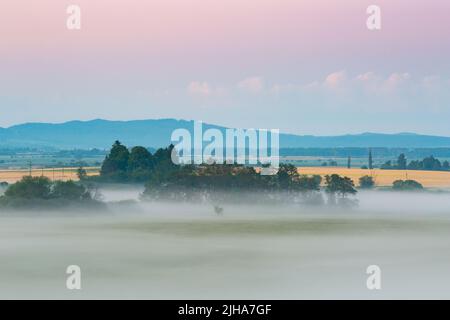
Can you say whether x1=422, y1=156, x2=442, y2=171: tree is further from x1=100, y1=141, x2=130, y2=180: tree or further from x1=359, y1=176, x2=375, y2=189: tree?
x1=100, y1=141, x2=130, y2=180: tree

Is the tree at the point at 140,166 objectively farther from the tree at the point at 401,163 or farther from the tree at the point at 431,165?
the tree at the point at 431,165

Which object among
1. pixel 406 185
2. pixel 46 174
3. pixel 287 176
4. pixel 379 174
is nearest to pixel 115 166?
pixel 46 174

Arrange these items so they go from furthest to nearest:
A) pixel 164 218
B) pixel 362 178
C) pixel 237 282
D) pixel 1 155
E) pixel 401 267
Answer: pixel 1 155
pixel 362 178
pixel 164 218
pixel 401 267
pixel 237 282

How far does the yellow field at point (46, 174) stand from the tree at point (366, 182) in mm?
17501

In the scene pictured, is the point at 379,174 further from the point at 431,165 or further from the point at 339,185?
the point at 339,185

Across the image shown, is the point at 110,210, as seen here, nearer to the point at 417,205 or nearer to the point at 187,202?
the point at 187,202

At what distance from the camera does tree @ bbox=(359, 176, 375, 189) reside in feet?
230

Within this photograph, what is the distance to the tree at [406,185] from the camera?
70.3 metres

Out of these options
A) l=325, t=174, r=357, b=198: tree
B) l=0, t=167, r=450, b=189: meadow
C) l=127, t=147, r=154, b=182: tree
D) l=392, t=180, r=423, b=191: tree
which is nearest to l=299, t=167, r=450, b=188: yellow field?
l=0, t=167, r=450, b=189: meadow

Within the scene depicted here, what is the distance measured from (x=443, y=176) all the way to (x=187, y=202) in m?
24.3

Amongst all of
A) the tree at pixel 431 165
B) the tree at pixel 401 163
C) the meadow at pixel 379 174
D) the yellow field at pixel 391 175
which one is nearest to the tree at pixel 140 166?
the meadow at pixel 379 174

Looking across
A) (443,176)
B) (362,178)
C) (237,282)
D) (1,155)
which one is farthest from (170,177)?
(1,155)

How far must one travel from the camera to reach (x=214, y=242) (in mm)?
45969

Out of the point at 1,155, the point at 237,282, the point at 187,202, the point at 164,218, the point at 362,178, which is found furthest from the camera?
the point at 1,155
